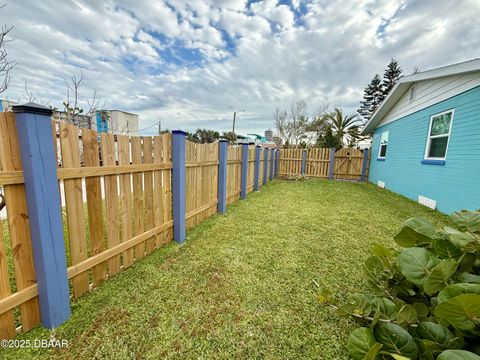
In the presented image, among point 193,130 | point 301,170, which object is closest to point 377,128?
point 301,170

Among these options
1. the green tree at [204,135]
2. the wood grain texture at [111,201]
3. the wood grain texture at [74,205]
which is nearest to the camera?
the wood grain texture at [74,205]

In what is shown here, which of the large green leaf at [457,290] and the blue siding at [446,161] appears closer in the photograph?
the large green leaf at [457,290]

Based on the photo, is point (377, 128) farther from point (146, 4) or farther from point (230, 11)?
point (146, 4)

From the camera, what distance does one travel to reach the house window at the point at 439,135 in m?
5.33

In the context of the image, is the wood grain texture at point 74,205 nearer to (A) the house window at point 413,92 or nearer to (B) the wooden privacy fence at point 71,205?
(B) the wooden privacy fence at point 71,205

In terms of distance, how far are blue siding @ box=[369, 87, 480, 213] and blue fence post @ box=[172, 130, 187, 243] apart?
5.92 metres

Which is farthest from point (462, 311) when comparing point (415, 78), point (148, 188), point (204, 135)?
point (204, 135)

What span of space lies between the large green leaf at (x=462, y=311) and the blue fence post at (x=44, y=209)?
7.81 feet

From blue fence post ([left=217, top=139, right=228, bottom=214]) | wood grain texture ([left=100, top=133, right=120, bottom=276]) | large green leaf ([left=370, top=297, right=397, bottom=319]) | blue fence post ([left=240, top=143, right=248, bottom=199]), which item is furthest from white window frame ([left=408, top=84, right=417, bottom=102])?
wood grain texture ([left=100, top=133, right=120, bottom=276])

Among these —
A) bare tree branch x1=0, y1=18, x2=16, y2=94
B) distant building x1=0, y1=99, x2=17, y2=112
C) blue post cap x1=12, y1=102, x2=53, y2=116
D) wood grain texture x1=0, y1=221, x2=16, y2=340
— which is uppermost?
bare tree branch x1=0, y1=18, x2=16, y2=94

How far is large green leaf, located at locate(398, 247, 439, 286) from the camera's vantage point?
3.45ft

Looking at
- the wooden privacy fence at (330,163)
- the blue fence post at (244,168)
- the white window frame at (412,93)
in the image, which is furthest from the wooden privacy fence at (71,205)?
the wooden privacy fence at (330,163)

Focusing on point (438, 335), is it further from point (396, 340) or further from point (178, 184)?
point (178, 184)

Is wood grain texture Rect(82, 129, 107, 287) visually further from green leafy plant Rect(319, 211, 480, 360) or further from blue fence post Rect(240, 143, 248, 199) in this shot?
blue fence post Rect(240, 143, 248, 199)
